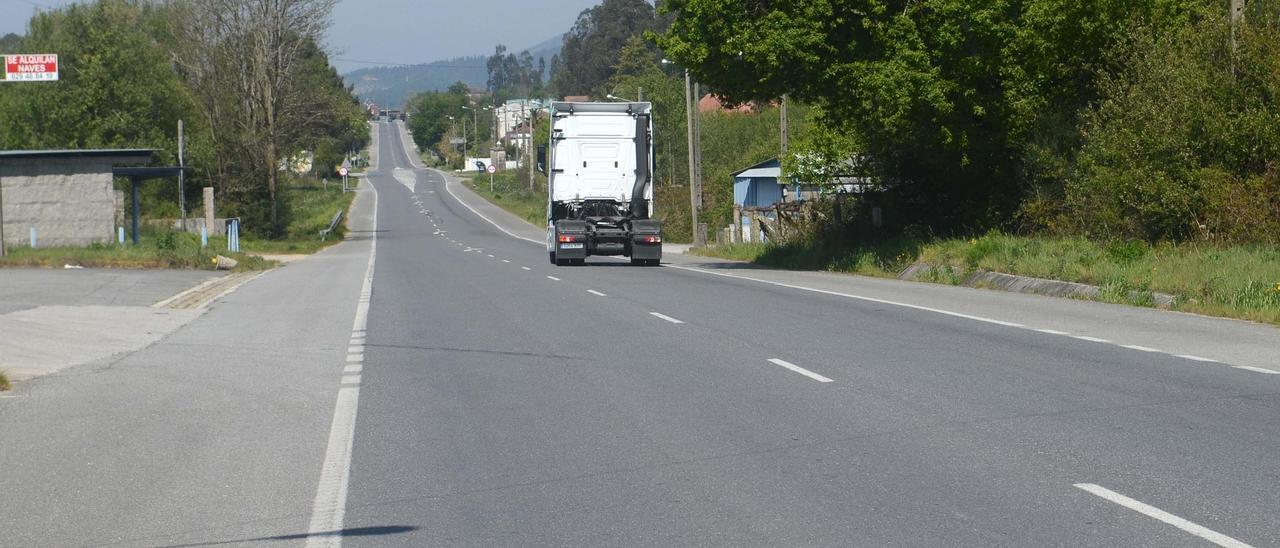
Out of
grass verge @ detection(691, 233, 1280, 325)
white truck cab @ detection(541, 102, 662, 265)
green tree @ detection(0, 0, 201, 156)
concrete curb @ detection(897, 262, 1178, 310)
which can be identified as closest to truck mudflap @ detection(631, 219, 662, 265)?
white truck cab @ detection(541, 102, 662, 265)

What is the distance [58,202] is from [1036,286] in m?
30.4

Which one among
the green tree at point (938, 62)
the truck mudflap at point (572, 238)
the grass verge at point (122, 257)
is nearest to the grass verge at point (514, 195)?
the grass verge at point (122, 257)

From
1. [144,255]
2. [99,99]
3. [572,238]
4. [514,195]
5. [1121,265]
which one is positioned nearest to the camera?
[1121,265]

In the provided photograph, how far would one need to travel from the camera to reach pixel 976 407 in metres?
10.5

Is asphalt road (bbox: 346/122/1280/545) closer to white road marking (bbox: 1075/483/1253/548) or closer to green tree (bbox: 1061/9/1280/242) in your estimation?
white road marking (bbox: 1075/483/1253/548)

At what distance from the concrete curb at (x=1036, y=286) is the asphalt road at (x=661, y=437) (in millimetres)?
2191

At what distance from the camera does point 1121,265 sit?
22203 millimetres

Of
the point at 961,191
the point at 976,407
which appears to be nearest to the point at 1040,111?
the point at 961,191

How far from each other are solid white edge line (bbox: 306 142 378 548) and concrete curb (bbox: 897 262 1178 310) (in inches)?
484

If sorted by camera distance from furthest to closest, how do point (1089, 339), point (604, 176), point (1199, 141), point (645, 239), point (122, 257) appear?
point (122, 257), point (604, 176), point (645, 239), point (1199, 141), point (1089, 339)

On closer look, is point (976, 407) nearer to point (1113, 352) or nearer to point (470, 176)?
point (1113, 352)

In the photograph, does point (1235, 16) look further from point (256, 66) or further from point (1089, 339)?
point (256, 66)

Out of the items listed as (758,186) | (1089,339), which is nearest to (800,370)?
(1089,339)

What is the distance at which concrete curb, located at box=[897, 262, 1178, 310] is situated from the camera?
20038 millimetres
